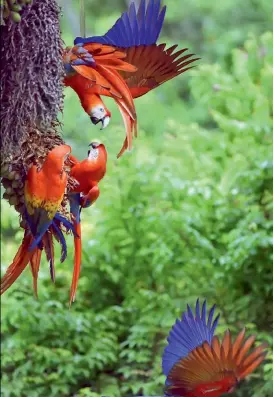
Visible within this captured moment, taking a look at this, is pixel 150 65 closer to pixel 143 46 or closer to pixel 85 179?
pixel 143 46

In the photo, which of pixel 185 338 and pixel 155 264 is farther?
pixel 155 264

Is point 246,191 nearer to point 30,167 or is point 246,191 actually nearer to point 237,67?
point 237,67

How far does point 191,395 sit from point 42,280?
159 centimetres

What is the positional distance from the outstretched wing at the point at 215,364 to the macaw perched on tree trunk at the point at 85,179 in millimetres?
305

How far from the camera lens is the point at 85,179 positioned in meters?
1.69

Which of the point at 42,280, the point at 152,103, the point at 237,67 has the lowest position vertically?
the point at 42,280

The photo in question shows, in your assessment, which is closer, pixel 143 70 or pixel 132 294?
pixel 143 70

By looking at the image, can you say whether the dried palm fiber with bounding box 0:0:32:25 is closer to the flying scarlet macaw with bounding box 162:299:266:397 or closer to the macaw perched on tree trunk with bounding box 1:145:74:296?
the macaw perched on tree trunk with bounding box 1:145:74:296

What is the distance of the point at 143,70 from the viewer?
1.75 metres

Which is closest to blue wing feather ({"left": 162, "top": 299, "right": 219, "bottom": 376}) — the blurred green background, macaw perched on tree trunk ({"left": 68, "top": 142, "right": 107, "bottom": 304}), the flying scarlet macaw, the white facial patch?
the flying scarlet macaw

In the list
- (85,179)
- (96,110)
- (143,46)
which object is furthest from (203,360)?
(143,46)

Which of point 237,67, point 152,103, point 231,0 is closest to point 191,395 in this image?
point 237,67

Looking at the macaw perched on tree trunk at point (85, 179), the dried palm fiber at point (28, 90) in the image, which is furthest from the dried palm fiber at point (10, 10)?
the macaw perched on tree trunk at point (85, 179)

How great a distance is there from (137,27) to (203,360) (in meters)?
0.74
